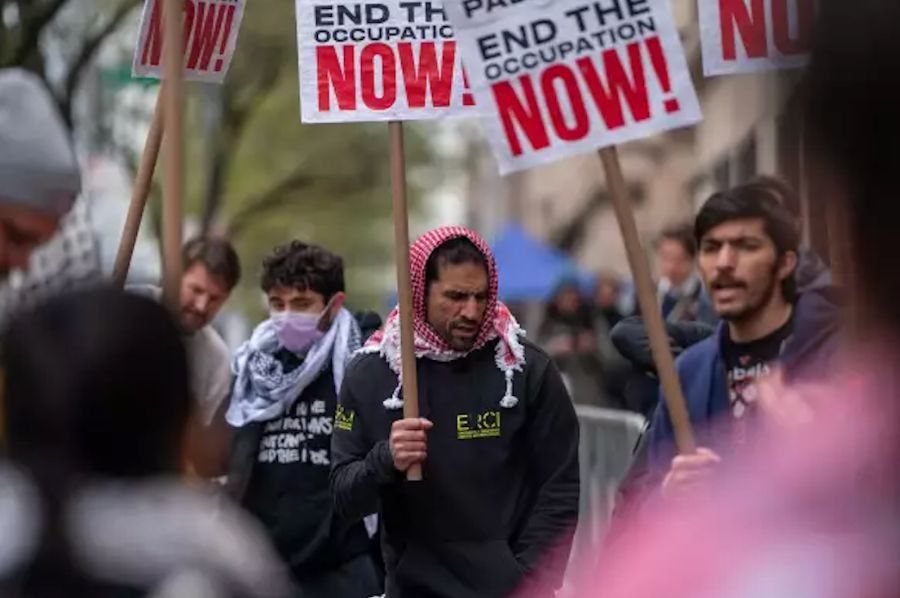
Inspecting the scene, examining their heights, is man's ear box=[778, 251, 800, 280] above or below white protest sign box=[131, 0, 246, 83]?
below

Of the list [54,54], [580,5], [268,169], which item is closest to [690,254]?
[580,5]

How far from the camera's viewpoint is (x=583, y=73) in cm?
476

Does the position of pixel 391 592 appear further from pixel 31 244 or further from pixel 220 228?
pixel 220 228

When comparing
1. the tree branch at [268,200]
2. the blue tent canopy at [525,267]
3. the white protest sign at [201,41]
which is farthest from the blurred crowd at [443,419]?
the blue tent canopy at [525,267]

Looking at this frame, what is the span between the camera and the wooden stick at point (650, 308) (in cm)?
423

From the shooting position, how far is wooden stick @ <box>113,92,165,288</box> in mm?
5441

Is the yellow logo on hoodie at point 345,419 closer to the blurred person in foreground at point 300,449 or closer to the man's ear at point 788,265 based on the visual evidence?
the blurred person in foreground at point 300,449

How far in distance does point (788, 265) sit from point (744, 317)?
30cm

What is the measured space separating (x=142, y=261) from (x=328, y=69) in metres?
11.9

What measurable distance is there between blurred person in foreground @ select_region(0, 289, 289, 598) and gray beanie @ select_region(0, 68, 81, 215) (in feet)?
2.86

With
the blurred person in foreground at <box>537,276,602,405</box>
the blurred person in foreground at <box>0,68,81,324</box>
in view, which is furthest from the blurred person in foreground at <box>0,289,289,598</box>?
the blurred person in foreground at <box>537,276,602,405</box>

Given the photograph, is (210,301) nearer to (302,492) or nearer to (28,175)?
(302,492)

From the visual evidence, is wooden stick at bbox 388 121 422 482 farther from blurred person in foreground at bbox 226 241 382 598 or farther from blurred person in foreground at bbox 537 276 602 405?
blurred person in foreground at bbox 537 276 602 405

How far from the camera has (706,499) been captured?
2059 millimetres
